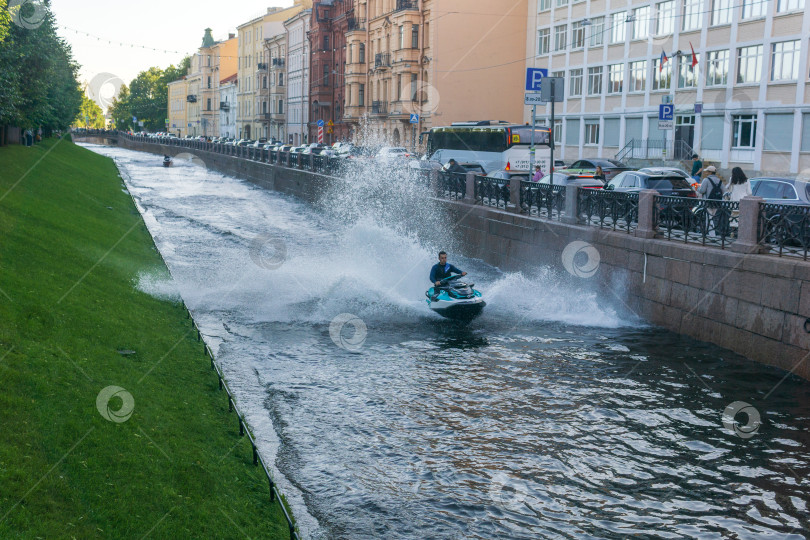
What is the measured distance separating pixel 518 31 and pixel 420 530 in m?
57.6

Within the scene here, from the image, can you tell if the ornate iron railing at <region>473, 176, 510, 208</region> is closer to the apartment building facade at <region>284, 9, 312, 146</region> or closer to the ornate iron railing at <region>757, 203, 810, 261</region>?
the ornate iron railing at <region>757, 203, 810, 261</region>

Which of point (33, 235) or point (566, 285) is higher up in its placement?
point (33, 235)

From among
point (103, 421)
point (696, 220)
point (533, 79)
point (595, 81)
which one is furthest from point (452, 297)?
point (595, 81)

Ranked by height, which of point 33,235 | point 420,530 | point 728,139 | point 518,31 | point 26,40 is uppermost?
point 518,31

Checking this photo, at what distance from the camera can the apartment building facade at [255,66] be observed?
371ft

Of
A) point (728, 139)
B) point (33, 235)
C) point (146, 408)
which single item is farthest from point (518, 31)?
point (146, 408)

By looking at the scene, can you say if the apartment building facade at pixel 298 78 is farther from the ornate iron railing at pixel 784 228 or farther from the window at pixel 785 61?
the ornate iron railing at pixel 784 228

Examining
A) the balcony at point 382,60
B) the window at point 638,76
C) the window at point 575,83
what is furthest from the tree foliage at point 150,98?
the window at point 638,76

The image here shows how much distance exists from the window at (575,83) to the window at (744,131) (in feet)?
50.7

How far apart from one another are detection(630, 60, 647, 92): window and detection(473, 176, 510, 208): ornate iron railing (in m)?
23.2

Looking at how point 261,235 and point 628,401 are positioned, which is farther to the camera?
point 261,235

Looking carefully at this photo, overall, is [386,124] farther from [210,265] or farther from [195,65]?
[195,65]

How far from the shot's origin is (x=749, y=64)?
3969cm

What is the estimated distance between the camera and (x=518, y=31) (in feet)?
203
